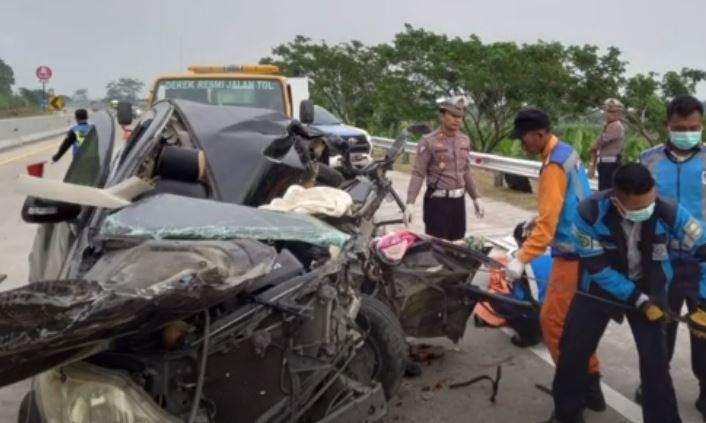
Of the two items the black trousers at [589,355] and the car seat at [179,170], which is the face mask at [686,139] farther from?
the car seat at [179,170]

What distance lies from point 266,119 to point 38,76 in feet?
126

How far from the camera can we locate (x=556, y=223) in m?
3.79

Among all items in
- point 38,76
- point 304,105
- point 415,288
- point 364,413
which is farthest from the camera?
point 38,76

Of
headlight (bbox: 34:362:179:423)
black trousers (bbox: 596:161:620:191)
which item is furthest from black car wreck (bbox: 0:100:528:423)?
black trousers (bbox: 596:161:620:191)

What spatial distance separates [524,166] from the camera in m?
11.1

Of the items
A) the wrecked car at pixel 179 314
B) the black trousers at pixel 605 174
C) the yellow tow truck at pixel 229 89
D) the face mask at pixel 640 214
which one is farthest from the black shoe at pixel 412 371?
the black trousers at pixel 605 174

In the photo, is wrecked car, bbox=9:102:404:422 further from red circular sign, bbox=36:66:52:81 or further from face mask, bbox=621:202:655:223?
red circular sign, bbox=36:66:52:81

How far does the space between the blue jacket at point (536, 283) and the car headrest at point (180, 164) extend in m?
2.32

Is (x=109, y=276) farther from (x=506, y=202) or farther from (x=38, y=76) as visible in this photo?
(x=38, y=76)

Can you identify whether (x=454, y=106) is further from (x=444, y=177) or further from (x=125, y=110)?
(x=125, y=110)

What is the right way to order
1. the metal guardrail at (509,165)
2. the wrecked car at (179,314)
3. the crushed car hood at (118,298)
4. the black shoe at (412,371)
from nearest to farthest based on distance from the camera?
the crushed car hood at (118,298), the wrecked car at (179,314), the black shoe at (412,371), the metal guardrail at (509,165)

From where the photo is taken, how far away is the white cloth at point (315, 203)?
3.36 meters

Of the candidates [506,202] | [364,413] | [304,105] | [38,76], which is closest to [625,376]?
[364,413]

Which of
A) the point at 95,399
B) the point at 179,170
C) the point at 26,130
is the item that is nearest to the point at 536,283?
the point at 179,170
